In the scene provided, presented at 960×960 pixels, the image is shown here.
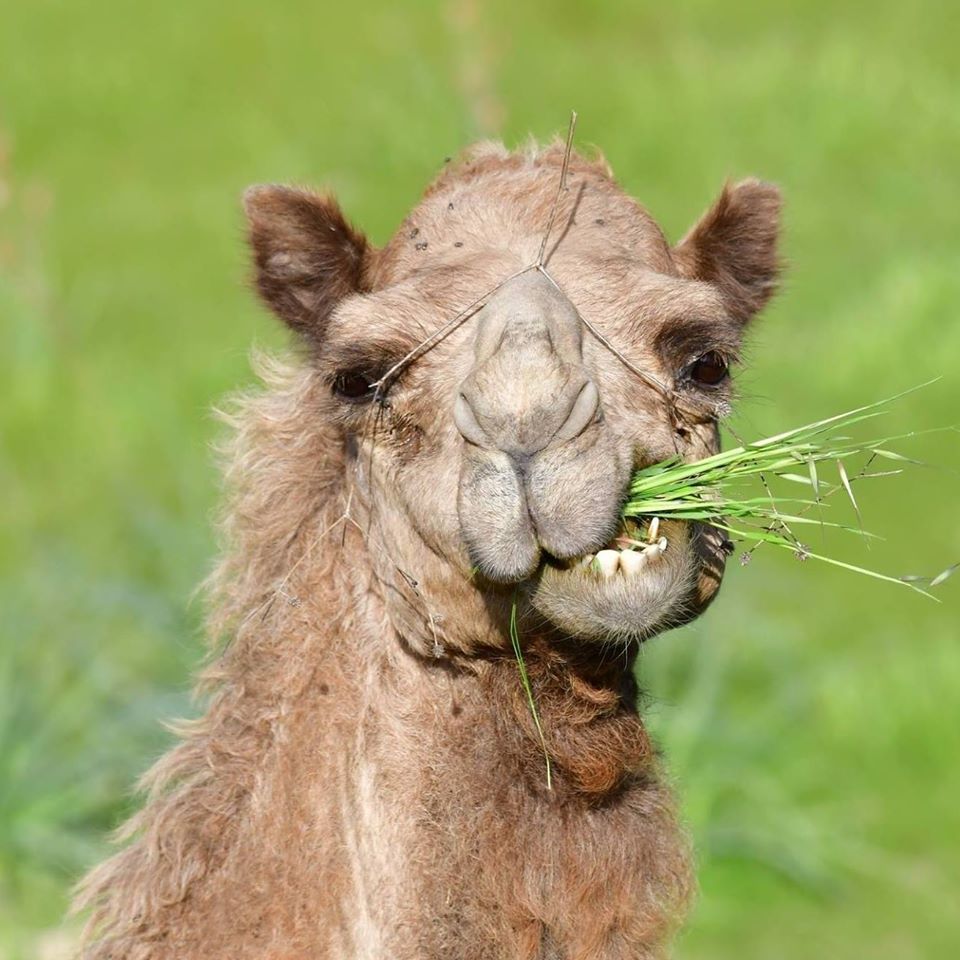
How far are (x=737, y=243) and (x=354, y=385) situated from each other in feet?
4.11

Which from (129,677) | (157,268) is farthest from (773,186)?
(157,268)

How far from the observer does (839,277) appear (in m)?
15.3

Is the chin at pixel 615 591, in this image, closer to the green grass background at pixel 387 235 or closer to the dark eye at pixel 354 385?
the dark eye at pixel 354 385

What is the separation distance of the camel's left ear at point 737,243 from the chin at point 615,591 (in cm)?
120

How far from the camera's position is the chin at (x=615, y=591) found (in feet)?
12.6

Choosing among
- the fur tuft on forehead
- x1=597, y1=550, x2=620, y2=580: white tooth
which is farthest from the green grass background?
x1=597, y1=550, x2=620, y2=580: white tooth

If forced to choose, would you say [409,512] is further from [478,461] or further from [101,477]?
[101,477]

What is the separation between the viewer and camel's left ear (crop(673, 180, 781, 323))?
494 centimetres

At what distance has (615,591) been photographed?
3850 millimetres

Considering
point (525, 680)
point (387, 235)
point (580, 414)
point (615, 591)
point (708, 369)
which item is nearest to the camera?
point (580, 414)

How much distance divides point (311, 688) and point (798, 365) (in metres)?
10.5

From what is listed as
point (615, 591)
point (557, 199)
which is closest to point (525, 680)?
point (615, 591)

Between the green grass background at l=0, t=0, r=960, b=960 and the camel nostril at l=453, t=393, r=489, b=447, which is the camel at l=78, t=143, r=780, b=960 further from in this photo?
the green grass background at l=0, t=0, r=960, b=960

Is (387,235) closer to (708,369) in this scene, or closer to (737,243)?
(737,243)
